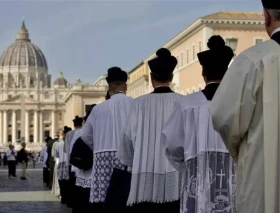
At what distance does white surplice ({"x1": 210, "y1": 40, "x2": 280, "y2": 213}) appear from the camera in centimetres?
377

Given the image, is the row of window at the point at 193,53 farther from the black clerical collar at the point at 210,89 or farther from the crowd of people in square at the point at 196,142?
Answer: the black clerical collar at the point at 210,89

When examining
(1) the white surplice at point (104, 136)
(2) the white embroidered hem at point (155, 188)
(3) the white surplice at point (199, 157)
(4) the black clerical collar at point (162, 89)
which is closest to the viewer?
(3) the white surplice at point (199, 157)

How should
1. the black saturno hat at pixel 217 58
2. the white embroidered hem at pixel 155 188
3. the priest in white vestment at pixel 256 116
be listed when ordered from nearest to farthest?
the priest in white vestment at pixel 256 116 → the black saturno hat at pixel 217 58 → the white embroidered hem at pixel 155 188

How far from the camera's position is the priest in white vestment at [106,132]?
8.39m

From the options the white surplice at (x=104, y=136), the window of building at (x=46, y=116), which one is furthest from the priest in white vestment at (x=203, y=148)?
the window of building at (x=46, y=116)

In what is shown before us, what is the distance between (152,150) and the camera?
22.9ft

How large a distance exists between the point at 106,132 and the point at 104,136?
0.05 m

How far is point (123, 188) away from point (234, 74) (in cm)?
377

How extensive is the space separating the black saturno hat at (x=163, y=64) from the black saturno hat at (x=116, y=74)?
59.4 inches

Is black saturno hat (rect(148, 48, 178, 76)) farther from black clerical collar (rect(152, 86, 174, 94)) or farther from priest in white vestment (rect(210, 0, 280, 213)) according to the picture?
priest in white vestment (rect(210, 0, 280, 213))

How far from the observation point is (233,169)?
5520 millimetres

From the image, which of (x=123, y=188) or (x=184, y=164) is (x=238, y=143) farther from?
(x=123, y=188)

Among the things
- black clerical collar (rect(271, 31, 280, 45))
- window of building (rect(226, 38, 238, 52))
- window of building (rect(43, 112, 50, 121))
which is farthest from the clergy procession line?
window of building (rect(43, 112, 50, 121))

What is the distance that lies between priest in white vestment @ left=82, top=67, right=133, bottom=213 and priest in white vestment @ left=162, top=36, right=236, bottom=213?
8.42 ft
